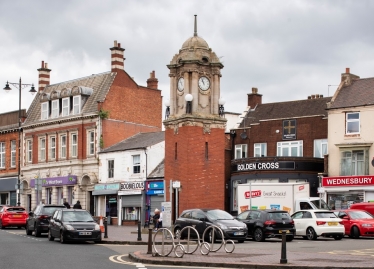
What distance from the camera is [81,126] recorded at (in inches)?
2315

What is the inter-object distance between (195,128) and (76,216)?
1547cm

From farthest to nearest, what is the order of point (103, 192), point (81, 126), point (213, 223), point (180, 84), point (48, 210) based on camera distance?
1. point (81, 126)
2. point (103, 192)
3. point (180, 84)
4. point (48, 210)
5. point (213, 223)

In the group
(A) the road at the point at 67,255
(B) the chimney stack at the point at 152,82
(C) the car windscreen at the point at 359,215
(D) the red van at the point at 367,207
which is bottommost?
(A) the road at the point at 67,255

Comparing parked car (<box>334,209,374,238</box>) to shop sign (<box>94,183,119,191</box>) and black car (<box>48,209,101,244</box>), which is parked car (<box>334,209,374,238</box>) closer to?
black car (<box>48,209,101,244</box>)

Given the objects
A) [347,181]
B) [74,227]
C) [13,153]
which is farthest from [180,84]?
[13,153]

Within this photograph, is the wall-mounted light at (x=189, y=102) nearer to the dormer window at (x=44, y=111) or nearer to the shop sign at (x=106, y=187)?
the shop sign at (x=106, y=187)

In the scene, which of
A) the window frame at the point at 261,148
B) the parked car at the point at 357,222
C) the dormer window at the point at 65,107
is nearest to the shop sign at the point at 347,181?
the window frame at the point at 261,148

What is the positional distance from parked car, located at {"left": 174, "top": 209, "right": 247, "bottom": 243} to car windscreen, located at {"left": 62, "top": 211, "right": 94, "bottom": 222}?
412cm

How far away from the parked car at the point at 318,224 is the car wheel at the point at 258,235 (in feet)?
8.20

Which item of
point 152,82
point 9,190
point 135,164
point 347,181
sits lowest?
point 9,190

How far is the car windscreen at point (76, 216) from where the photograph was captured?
30208mm

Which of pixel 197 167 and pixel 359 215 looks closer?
pixel 359 215

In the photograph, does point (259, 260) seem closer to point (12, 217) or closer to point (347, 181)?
point (347, 181)

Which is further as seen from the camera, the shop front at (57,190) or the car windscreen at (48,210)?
the shop front at (57,190)
